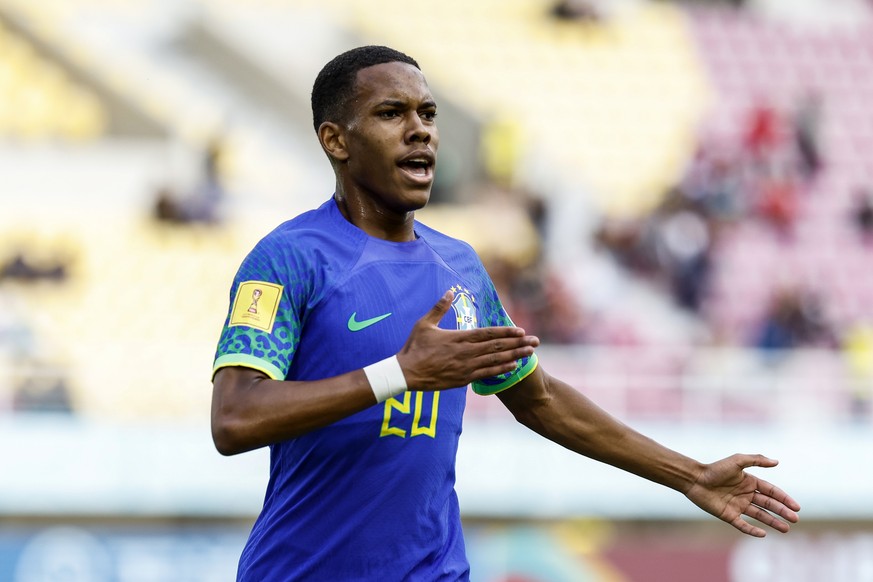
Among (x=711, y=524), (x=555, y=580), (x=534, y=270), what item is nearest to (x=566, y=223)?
(x=534, y=270)

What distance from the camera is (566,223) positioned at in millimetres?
17281

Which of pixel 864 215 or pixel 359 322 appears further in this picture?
pixel 864 215

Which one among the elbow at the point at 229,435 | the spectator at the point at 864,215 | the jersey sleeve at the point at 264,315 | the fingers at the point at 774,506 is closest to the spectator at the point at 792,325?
the spectator at the point at 864,215

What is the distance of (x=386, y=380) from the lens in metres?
3.33

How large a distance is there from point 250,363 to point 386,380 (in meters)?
0.34

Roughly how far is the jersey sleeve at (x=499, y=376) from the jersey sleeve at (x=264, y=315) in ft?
2.21

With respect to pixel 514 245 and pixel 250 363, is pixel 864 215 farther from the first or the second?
pixel 250 363

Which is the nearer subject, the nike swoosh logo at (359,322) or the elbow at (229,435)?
the elbow at (229,435)

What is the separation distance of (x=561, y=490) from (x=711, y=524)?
1.52 m

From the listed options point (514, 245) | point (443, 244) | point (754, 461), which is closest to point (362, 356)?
point (443, 244)

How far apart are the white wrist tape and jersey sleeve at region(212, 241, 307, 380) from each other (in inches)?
10.4

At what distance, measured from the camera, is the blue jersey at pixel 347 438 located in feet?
11.9

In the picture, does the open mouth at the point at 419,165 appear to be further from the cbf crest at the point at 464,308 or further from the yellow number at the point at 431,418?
the yellow number at the point at 431,418

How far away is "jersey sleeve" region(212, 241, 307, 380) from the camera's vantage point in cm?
346
